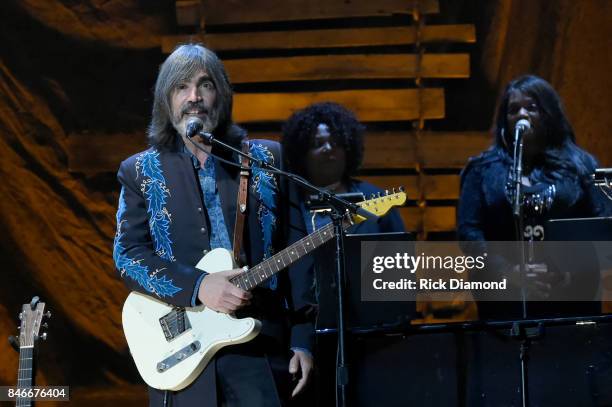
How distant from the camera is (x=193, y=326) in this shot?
146 inches

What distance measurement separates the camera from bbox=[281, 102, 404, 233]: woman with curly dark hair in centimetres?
568

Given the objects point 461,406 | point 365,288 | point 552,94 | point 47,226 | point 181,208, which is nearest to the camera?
point 181,208

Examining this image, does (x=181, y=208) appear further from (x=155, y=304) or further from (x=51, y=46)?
(x=51, y=46)

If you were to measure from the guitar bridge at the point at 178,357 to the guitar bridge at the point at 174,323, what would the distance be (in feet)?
0.25

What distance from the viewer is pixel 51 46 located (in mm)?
6656

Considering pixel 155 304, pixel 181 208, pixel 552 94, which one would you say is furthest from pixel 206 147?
pixel 552 94

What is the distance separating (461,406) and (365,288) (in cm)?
81

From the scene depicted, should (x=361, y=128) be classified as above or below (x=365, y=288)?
above

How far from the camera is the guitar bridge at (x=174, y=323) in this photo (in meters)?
3.72

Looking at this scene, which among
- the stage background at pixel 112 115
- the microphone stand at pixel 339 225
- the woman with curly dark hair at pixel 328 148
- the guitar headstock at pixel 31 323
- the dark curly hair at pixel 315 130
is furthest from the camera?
the stage background at pixel 112 115

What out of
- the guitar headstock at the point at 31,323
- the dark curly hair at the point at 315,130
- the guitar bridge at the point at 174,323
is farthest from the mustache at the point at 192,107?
the dark curly hair at the point at 315,130

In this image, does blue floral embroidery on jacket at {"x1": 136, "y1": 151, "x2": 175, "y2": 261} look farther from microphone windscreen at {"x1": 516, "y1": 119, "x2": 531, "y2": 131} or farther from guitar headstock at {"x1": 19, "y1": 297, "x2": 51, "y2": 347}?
microphone windscreen at {"x1": 516, "y1": 119, "x2": 531, "y2": 131}

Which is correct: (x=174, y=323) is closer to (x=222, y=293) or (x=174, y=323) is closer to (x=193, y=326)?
(x=193, y=326)

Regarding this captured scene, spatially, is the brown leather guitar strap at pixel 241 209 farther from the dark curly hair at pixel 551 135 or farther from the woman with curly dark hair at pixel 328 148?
the dark curly hair at pixel 551 135
